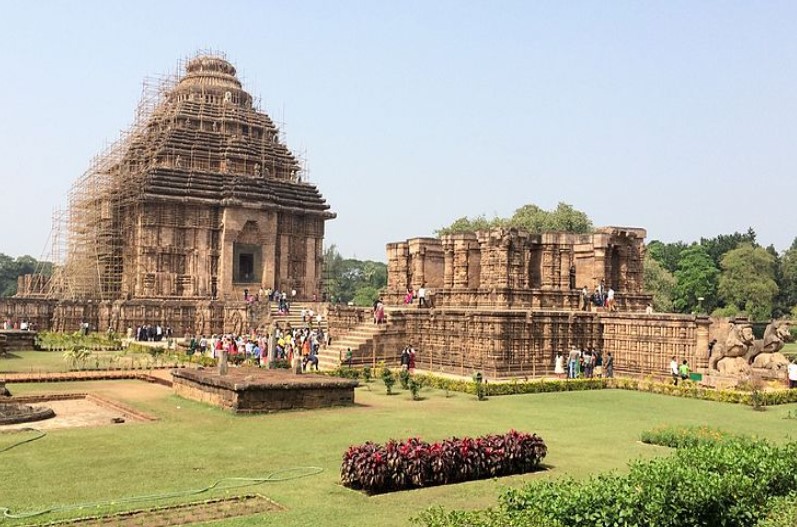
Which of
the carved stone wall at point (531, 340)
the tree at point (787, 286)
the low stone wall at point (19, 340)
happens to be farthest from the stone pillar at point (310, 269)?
the tree at point (787, 286)

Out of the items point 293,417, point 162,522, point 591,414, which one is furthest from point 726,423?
point 162,522

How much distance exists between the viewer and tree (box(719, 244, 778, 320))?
2410 inches

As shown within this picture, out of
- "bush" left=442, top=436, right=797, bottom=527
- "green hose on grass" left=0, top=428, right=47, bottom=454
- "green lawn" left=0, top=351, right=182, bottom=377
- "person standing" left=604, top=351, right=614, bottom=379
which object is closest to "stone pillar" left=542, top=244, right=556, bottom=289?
"person standing" left=604, top=351, right=614, bottom=379

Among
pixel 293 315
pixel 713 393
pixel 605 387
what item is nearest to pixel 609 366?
pixel 605 387

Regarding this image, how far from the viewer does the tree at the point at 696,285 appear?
210 feet

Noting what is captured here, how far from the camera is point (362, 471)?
30.1 ft

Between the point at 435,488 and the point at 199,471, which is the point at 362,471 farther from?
the point at 199,471

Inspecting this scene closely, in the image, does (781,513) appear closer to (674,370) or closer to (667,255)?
(674,370)

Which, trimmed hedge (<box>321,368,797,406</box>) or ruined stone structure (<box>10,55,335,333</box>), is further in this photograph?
ruined stone structure (<box>10,55,335,333</box>)

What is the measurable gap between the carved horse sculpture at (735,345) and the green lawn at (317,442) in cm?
434

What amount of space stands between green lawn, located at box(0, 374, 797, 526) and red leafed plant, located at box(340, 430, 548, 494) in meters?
0.21

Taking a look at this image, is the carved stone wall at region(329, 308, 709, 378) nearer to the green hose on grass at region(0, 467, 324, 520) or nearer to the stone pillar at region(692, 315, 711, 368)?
the stone pillar at region(692, 315, 711, 368)

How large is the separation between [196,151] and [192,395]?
3070cm

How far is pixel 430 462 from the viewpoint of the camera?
9.55 meters
